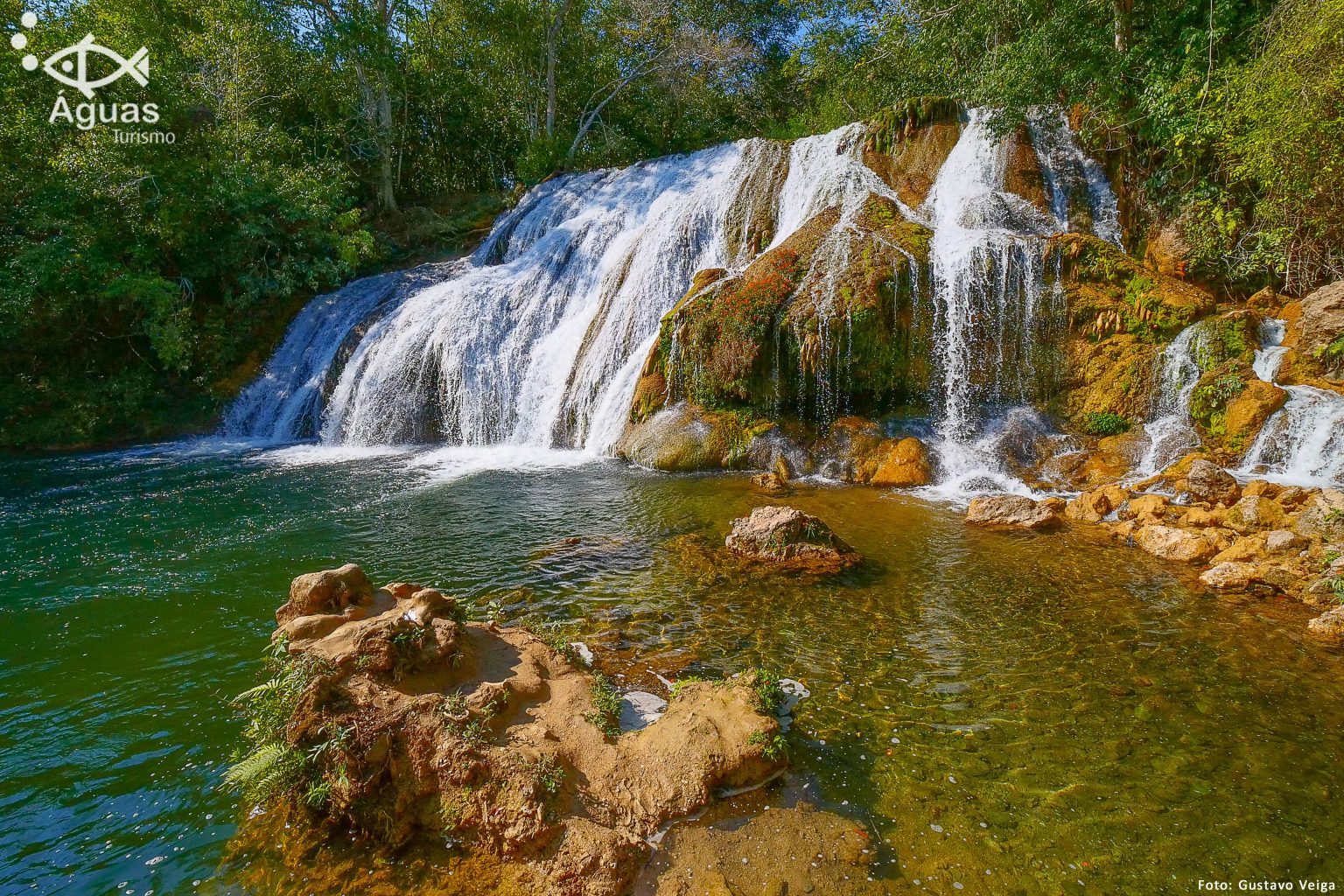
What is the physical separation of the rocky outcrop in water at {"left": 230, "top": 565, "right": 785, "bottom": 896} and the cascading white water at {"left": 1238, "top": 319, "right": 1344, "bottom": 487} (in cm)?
975

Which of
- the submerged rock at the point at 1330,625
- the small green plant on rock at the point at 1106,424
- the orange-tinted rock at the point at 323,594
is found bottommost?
the submerged rock at the point at 1330,625

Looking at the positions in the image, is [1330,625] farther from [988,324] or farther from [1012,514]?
[988,324]

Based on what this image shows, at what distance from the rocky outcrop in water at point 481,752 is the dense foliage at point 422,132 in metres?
13.9

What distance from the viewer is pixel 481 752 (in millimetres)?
3285

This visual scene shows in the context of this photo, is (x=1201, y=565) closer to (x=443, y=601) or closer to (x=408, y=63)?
(x=443, y=601)

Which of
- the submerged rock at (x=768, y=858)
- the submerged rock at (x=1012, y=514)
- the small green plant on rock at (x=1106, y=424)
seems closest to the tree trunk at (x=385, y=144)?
the submerged rock at (x=1012, y=514)

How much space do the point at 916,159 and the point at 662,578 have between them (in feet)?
49.4

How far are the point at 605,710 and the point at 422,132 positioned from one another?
30.9 metres

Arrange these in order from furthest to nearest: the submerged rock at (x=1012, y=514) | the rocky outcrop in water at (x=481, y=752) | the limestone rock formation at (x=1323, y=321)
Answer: the limestone rock formation at (x=1323, y=321)
the submerged rock at (x=1012, y=514)
the rocky outcrop in water at (x=481, y=752)

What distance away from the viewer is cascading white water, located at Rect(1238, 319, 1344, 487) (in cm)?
844

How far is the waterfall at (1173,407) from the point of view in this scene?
382 inches

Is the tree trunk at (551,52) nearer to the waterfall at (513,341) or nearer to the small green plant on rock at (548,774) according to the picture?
the waterfall at (513,341)

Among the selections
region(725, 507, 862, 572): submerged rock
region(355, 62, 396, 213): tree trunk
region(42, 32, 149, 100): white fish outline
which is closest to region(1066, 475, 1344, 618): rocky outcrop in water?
region(725, 507, 862, 572): submerged rock

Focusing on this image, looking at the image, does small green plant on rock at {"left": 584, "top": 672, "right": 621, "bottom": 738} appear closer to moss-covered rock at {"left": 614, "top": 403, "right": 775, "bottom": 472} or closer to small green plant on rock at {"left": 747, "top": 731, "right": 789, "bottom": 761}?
small green plant on rock at {"left": 747, "top": 731, "right": 789, "bottom": 761}
